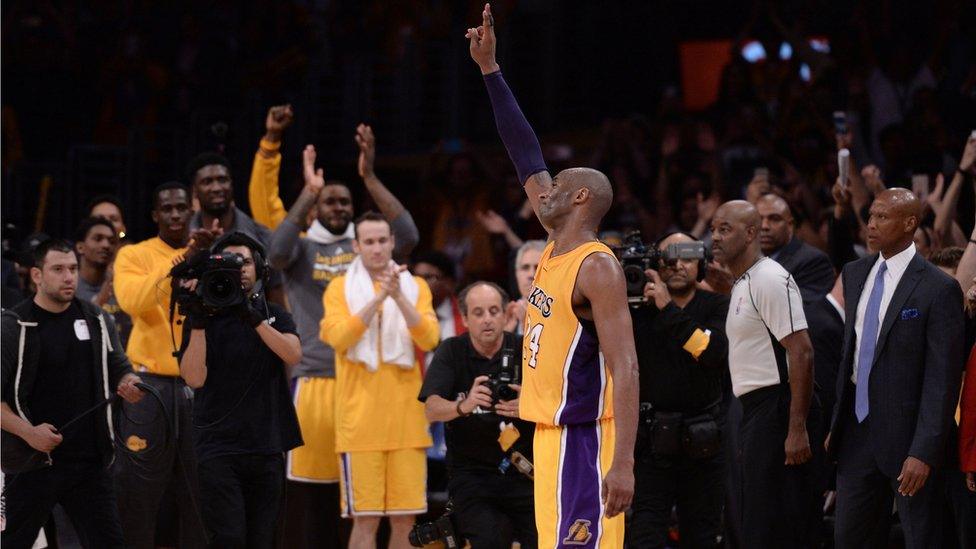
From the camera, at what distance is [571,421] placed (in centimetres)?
537

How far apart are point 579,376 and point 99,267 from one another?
433 centimetres

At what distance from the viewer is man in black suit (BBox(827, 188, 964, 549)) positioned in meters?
6.26

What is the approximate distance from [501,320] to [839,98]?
13.5ft

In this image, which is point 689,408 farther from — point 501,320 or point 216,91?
point 216,91

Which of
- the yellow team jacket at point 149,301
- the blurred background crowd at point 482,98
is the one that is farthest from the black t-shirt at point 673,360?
the yellow team jacket at point 149,301

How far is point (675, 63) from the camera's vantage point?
13.0m

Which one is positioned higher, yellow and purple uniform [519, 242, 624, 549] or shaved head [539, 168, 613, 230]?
shaved head [539, 168, 613, 230]

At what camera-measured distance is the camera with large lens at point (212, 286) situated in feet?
22.7

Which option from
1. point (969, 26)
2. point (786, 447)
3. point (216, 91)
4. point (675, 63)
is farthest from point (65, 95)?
point (786, 447)

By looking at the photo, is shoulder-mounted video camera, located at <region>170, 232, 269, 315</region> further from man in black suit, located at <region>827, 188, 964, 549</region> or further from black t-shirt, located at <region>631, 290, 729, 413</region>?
man in black suit, located at <region>827, 188, 964, 549</region>

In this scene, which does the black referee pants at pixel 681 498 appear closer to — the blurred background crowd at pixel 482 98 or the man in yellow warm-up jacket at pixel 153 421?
the man in yellow warm-up jacket at pixel 153 421

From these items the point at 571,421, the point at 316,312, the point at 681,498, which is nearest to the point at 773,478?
the point at 681,498

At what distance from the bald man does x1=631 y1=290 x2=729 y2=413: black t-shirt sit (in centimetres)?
23

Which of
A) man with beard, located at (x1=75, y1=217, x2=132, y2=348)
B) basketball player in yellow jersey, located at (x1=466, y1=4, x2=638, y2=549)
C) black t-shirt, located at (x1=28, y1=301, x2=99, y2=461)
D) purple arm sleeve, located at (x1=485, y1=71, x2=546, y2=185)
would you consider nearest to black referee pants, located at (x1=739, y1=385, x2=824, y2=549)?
basketball player in yellow jersey, located at (x1=466, y1=4, x2=638, y2=549)
